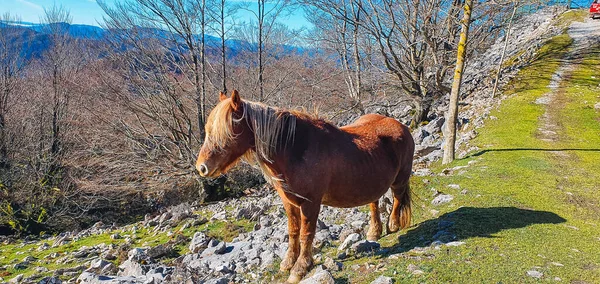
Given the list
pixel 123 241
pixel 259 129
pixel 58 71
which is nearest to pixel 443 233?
pixel 259 129

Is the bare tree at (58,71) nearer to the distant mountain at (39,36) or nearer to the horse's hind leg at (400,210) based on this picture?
the distant mountain at (39,36)

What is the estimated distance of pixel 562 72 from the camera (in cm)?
1972

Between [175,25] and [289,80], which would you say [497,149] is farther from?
[175,25]

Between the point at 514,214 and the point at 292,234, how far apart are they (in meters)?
3.58

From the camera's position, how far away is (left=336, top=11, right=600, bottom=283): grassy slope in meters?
3.63

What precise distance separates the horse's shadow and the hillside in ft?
0.08

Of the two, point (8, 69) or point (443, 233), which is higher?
point (8, 69)

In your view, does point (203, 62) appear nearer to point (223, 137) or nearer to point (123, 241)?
point (123, 241)

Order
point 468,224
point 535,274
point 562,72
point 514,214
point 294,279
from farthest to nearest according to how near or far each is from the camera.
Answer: point 562,72, point 514,214, point 468,224, point 294,279, point 535,274

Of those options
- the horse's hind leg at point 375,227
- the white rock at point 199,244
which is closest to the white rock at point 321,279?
the horse's hind leg at point 375,227

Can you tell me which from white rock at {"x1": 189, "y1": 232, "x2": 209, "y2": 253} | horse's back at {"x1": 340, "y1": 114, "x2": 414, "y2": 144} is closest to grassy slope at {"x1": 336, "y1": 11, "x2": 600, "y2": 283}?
horse's back at {"x1": 340, "y1": 114, "x2": 414, "y2": 144}

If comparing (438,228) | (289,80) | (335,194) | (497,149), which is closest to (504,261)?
(438,228)

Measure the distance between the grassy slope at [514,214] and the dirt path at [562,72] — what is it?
294 mm

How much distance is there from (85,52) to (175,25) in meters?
6.69
